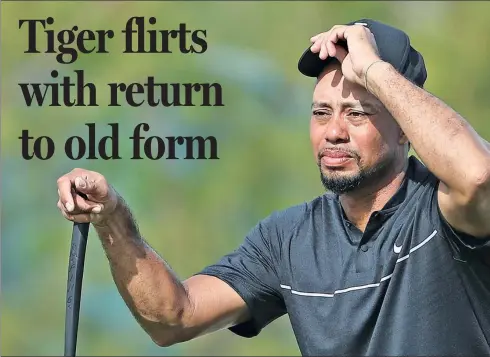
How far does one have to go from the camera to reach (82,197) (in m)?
2.78

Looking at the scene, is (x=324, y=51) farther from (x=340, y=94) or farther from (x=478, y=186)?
(x=478, y=186)

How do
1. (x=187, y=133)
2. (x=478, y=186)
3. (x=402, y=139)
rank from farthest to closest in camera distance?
1. (x=187, y=133)
2. (x=402, y=139)
3. (x=478, y=186)

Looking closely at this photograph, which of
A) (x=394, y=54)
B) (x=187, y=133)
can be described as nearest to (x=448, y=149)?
(x=394, y=54)

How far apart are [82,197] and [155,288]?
1.39 ft

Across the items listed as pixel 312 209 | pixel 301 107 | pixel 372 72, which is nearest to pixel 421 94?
pixel 372 72

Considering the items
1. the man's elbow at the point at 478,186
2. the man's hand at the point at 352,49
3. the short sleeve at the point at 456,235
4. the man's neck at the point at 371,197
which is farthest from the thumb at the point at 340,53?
the man's elbow at the point at 478,186

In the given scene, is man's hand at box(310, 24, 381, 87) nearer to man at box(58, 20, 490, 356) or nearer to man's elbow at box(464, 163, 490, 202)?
man at box(58, 20, 490, 356)

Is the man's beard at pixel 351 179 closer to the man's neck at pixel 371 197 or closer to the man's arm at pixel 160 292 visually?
the man's neck at pixel 371 197

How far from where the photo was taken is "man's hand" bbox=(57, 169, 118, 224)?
2.72m

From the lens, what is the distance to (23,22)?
5.59 metres

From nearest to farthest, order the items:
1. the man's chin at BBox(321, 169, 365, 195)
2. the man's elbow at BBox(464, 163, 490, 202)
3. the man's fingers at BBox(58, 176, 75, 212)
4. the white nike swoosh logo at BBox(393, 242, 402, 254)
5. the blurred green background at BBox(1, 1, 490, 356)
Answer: the man's elbow at BBox(464, 163, 490, 202)
the man's fingers at BBox(58, 176, 75, 212)
the white nike swoosh logo at BBox(393, 242, 402, 254)
the man's chin at BBox(321, 169, 365, 195)
the blurred green background at BBox(1, 1, 490, 356)

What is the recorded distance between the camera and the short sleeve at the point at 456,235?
2.71 meters

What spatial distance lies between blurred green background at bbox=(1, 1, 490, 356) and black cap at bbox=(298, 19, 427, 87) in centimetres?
233

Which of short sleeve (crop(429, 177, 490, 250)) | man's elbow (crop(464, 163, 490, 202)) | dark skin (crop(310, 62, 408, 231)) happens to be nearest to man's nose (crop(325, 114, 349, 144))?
dark skin (crop(310, 62, 408, 231))
